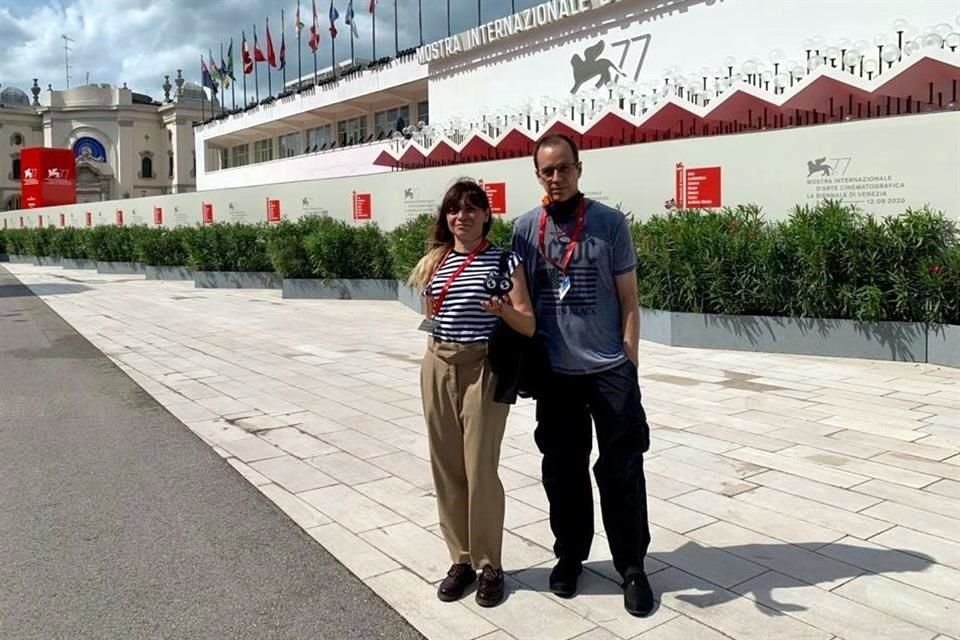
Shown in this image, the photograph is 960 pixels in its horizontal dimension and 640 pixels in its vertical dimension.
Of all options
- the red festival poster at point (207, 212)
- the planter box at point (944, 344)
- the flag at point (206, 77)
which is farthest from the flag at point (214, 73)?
the planter box at point (944, 344)

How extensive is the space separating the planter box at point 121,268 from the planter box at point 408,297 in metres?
15.3

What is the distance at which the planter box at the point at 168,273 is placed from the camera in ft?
83.7

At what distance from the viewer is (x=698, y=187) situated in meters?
11.8

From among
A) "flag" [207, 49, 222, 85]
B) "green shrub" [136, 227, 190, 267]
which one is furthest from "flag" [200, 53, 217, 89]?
"green shrub" [136, 227, 190, 267]

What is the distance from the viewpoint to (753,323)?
9867 millimetres

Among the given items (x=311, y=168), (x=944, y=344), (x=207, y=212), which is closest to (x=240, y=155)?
(x=311, y=168)

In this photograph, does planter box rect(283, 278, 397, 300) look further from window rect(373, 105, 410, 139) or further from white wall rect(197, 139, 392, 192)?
window rect(373, 105, 410, 139)

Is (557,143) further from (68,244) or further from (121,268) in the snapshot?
(68,244)

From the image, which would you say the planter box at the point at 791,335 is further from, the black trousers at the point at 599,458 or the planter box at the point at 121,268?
the planter box at the point at 121,268

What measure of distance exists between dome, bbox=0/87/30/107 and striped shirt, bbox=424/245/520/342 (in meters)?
101

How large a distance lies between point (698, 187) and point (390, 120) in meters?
29.0

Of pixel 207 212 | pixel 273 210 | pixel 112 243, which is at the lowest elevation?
pixel 112 243

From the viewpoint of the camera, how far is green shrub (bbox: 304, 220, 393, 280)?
701 inches

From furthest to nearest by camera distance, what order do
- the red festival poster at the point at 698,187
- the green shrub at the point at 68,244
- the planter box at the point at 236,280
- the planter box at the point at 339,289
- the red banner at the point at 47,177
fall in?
the red banner at the point at 47,177
the green shrub at the point at 68,244
the planter box at the point at 236,280
the planter box at the point at 339,289
the red festival poster at the point at 698,187
